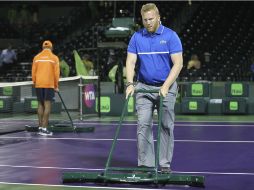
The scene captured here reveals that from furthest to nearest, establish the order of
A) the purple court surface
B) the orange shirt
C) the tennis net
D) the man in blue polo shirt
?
the tennis net, the orange shirt, the purple court surface, the man in blue polo shirt

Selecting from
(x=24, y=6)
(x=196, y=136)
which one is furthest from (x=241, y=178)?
(x=24, y=6)

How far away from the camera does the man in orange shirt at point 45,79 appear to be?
12312 millimetres

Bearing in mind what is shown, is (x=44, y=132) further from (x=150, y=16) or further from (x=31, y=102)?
(x=31, y=102)

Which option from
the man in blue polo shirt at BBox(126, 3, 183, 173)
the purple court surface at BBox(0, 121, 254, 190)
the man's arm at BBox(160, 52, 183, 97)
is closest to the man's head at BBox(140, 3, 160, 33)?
the man in blue polo shirt at BBox(126, 3, 183, 173)

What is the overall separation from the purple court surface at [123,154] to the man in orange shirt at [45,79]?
42 centimetres

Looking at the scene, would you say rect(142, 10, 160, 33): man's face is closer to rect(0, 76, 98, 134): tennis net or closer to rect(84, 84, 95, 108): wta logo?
rect(84, 84, 95, 108): wta logo

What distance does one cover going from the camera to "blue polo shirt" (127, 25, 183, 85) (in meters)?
7.09

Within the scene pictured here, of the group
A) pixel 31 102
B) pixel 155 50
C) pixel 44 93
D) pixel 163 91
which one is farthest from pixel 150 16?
pixel 31 102

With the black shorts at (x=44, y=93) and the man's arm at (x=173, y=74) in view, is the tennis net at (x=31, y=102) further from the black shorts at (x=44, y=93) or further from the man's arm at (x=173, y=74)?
the man's arm at (x=173, y=74)

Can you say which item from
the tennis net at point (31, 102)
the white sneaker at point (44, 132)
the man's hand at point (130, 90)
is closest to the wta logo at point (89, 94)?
the tennis net at point (31, 102)

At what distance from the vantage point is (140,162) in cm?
730

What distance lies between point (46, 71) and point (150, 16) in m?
5.65

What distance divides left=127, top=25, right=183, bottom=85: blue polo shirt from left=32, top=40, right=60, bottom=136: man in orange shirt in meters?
5.31

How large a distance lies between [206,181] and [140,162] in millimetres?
827
